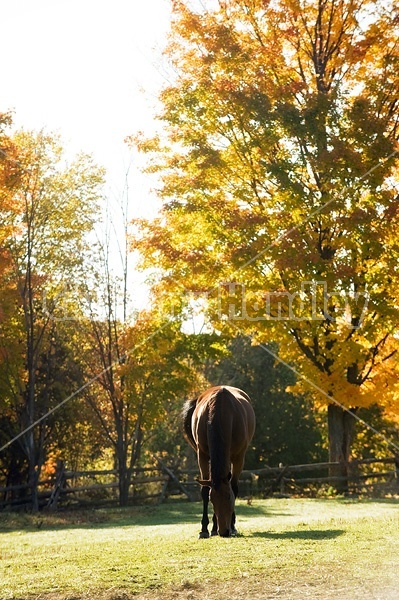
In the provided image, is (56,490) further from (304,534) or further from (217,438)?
(217,438)

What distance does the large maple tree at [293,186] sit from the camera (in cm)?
2059

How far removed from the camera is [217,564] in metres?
7.86

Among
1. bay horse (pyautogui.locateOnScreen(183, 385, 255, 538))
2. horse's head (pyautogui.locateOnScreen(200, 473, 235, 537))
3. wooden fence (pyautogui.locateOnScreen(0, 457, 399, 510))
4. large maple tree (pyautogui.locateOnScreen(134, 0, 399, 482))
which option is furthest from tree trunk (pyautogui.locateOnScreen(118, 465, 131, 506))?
horse's head (pyautogui.locateOnScreen(200, 473, 235, 537))

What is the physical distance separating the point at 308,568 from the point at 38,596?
2.48 meters

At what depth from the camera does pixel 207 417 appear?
11461 mm

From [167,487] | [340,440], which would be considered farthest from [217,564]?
[167,487]

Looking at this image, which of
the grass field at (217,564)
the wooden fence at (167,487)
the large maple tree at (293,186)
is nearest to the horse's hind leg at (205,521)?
the grass field at (217,564)

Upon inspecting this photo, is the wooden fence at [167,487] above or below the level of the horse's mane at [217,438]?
below

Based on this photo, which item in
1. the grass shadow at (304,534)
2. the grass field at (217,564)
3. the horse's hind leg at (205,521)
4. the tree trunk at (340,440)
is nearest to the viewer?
the grass field at (217,564)

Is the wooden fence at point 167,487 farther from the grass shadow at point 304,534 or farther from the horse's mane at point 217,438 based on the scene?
the horse's mane at point 217,438

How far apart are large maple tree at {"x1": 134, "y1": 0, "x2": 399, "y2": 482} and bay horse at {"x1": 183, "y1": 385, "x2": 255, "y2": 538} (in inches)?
335

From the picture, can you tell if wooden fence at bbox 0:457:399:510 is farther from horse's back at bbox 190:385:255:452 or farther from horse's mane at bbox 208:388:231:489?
horse's mane at bbox 208:388:231:489

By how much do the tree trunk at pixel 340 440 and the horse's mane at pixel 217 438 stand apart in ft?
45.4

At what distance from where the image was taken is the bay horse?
1022 cm
